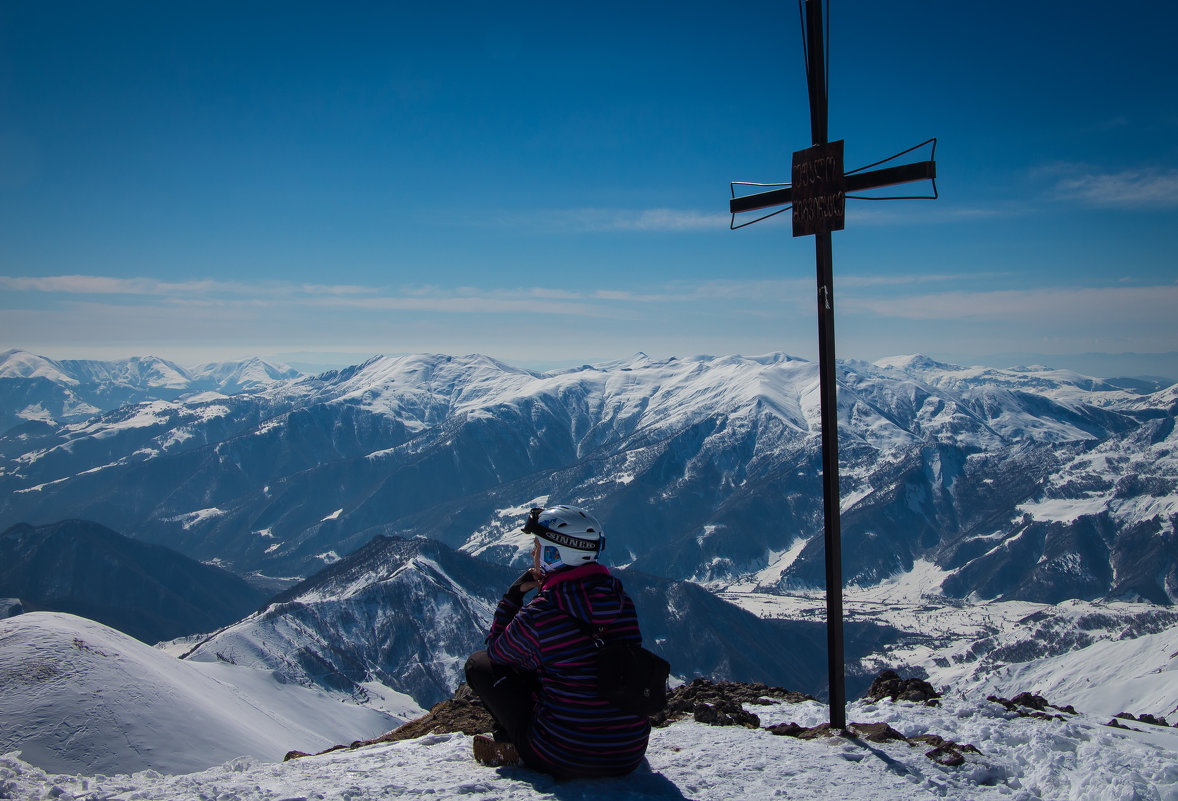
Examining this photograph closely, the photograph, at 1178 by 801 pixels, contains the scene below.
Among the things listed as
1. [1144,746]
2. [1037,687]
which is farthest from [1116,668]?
[1144,746]

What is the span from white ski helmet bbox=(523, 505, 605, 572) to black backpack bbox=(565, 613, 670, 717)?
69 cm

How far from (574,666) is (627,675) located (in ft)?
2.08

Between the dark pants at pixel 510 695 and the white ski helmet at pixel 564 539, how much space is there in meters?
1.39

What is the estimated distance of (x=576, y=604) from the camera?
317 inches

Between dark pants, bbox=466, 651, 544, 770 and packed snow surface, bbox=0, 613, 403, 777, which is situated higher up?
dark pants, bbox=466, 651, 544, 770

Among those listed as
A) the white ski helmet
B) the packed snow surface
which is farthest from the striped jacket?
the packed snow surface

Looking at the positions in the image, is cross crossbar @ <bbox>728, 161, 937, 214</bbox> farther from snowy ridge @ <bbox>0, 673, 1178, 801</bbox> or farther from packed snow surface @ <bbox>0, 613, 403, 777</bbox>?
packed snow surface @ <bbox>0, 613, 403, 777</bbox>

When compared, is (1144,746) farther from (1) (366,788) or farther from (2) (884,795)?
(1) (366,788)

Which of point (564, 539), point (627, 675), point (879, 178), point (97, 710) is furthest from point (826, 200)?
point (97, 710)

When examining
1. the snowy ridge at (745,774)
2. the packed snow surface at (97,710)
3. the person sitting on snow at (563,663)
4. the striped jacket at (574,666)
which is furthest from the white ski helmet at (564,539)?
the packed snow surface at (97,710)

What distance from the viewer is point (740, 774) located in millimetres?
9156

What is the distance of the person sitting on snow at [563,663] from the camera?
803 centimetres

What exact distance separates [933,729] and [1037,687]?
616 feet

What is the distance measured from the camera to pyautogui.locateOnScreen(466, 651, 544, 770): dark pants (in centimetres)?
850
